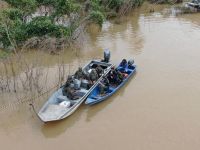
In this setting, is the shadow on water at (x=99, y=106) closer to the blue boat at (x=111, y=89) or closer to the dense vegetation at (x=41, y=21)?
the blue boat at (x=111, y=89)

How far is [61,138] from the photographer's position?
11.0 meters

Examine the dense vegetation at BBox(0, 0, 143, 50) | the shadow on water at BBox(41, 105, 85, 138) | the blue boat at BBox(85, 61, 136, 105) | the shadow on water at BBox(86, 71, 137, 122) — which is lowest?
the shadow on water at BBox(41, 105, 85, 138)

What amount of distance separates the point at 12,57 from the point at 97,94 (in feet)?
15.4

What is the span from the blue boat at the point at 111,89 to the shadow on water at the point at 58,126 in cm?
75

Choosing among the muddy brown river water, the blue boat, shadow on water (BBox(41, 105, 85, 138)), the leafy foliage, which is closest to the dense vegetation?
the leafy foliage

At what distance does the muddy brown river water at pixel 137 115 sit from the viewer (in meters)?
10.7

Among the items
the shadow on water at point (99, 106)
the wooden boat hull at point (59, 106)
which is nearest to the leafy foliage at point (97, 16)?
the shadow on water at point (99, 106)

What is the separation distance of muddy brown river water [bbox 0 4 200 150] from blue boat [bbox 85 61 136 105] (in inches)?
11.2

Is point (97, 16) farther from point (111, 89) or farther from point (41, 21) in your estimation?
point (111, 89)

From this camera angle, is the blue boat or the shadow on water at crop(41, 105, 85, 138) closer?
the shadow on water at crop(41, 105, 85, 138)

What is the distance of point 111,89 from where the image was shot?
1304 centimetres

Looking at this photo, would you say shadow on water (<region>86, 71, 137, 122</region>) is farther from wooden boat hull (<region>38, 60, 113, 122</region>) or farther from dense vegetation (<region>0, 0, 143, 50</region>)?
dense vegetation (<region>0, 0, 143, 50</region>)

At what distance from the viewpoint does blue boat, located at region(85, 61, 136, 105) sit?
1227 centimetres

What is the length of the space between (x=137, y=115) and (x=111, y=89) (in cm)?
163
